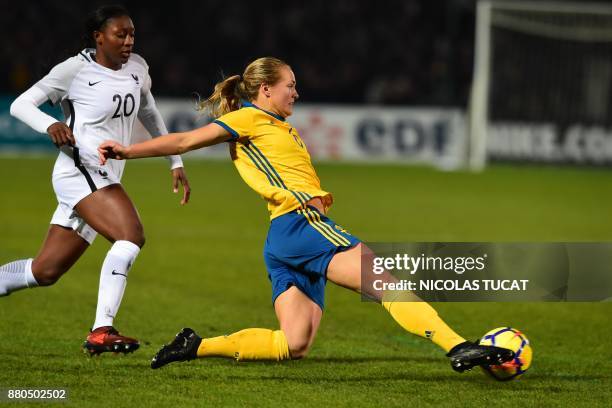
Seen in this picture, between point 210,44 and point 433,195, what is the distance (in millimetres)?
12301

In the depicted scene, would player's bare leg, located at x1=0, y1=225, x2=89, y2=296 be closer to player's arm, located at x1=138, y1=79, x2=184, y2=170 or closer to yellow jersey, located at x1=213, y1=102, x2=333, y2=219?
player's arm, located at x1=138, y1=79, x2=184, y2=170

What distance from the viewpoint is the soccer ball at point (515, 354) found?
527 centimetres

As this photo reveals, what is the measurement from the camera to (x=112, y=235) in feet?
19.4

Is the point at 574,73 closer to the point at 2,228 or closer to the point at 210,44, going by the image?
the point at 210,44

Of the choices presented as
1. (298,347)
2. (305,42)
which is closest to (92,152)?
(298,347)

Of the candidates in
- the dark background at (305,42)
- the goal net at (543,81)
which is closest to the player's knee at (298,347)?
the goal net at (543,81)

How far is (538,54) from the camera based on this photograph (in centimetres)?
2328

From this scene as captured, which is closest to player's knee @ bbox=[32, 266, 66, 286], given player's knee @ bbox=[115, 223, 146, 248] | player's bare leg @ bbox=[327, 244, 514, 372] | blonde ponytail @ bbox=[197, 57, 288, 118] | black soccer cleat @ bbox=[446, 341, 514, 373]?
player's knee @ bbox=[115, 223, 146, 248]

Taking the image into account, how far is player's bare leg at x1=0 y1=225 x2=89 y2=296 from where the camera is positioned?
6102 millimetres

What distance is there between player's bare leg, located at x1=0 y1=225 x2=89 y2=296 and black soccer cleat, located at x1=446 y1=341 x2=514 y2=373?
7.69ft

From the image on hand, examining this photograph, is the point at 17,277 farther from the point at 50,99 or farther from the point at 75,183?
the point at 50,99

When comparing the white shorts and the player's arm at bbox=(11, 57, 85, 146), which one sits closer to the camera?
the player's arm at bbox=(11, 57, 85, 146)

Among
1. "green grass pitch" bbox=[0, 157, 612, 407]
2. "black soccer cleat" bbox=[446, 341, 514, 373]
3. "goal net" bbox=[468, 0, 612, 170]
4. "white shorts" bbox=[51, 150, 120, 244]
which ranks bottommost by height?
"green grass pitch" bbox=[0, 157, 612, 407]

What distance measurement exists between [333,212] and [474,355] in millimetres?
10465
